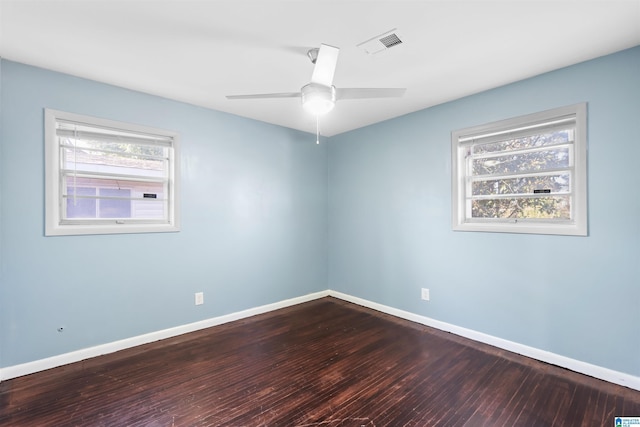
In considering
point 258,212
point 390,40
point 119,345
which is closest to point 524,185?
point 390,40

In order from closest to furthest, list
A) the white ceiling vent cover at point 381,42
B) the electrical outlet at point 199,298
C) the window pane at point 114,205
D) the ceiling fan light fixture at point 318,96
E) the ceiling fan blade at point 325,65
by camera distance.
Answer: the ceiling fan blade at point 325,65, the ceiling fan light fixture at point 318,96, the white ceiling vent cover at point 381,42, the window pane at point 114,205, the electrical outlet at point 199,298

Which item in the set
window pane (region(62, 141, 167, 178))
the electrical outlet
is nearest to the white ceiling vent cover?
window pane (region(62, 141, 167, 178))

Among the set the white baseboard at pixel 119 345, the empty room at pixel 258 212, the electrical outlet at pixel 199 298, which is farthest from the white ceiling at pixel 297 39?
the white baseboard at pixel 119 345

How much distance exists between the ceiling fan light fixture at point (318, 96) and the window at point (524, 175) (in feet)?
5.86

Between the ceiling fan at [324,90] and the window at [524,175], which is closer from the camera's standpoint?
the ceiling fan at [324,90]

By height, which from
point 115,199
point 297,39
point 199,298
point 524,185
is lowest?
point 199,298

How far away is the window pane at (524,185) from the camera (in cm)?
245

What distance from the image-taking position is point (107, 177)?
8.81 feet

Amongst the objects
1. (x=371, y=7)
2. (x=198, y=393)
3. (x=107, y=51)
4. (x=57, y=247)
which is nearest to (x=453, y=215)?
(x=371, y=7)

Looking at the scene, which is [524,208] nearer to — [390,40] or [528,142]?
[528,142]

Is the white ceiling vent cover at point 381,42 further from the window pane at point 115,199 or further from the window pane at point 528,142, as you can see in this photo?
the window pane at point 115,199

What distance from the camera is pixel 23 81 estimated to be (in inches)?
88.7

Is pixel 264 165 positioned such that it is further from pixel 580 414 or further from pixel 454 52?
pixel 580 414

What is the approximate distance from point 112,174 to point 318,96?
85.4 inches
